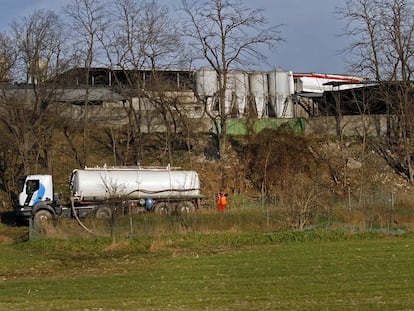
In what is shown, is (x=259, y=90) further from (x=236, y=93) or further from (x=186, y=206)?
(x=186, y=206)

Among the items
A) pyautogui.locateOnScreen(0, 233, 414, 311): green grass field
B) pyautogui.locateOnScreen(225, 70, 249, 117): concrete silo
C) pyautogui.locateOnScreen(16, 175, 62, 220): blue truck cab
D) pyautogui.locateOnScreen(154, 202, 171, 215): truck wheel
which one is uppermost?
pyautogui.locateOnScreen(225, 70, 249, 117): concrete silo

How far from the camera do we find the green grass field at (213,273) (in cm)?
1312

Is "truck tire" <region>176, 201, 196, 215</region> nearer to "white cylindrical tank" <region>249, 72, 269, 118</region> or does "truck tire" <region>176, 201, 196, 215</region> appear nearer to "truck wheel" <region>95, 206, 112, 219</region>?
"truck wheel" <region>95, 206, 112, 219</region>

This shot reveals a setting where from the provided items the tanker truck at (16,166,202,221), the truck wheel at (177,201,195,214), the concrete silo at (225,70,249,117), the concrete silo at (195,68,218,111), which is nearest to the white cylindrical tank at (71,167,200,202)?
the tanker truck at (16,166,202,221)

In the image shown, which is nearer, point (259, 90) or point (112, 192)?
point (112, 192)

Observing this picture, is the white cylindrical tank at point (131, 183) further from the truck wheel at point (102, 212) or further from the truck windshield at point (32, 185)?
the truck windshield at point (32, 185)

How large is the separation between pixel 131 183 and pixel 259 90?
26270 mm

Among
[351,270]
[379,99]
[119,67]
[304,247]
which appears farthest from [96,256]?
[379,99]

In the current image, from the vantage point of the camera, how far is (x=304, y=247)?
81.6 ft

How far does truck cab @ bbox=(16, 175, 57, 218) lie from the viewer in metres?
37.4

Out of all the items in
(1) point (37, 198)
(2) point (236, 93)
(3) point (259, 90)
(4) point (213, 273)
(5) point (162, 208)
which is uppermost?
(3) point (259, 90)

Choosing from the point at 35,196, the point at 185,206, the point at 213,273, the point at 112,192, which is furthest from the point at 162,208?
the point at 213,273

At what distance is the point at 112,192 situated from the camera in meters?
38.3

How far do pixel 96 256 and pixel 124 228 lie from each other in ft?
14.3
